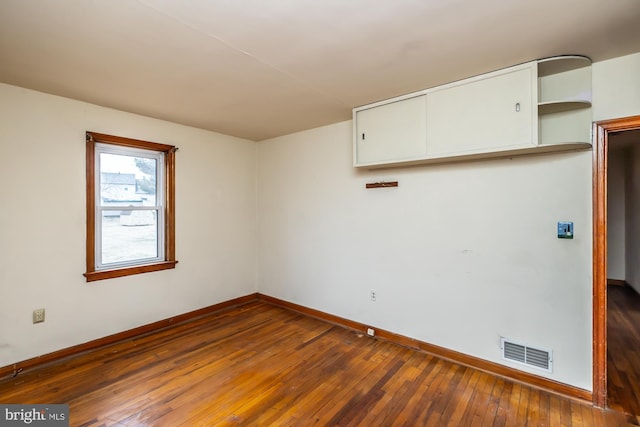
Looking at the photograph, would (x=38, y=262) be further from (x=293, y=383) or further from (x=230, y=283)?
(x=293, y=383)

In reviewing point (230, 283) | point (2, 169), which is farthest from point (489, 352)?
point (2, 169)

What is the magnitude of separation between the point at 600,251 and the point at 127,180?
439cm

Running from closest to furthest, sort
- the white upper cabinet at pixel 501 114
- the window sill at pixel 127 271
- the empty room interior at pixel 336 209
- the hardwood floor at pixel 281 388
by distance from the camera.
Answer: the empty room interior at pixel 336 209 < the hardwood floor at pixel 281 388 < the white upper cabinet at pixel 501 114 < the window sill at pixel 127 271

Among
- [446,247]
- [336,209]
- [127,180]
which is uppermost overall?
[127,180]

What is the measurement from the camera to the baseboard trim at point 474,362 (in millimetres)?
2213

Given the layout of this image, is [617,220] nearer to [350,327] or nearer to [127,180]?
[350,327]

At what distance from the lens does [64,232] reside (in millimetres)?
2799

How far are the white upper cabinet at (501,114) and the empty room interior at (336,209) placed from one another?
17 mm

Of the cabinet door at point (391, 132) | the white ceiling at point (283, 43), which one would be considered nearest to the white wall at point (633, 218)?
the white ceiling at point (283, 43)

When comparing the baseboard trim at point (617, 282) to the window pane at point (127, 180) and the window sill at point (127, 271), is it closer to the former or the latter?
the window sill at point (127, 271)

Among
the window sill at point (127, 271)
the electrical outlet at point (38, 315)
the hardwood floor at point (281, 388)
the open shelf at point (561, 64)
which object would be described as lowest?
the hardwood floor at point (281, 388)

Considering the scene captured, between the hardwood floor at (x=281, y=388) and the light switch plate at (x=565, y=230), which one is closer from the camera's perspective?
the hardwood floor at (x=281, y=388)

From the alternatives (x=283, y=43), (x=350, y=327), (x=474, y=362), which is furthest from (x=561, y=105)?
(x=350, y=327)

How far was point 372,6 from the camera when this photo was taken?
5.00 ft
